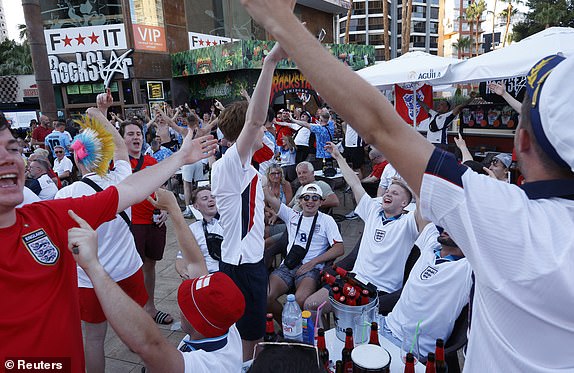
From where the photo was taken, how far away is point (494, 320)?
864 mm

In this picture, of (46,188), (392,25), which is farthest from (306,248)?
(392,25)

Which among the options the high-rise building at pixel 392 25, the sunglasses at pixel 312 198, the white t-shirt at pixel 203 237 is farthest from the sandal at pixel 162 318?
the high-rise building at pixel 392 25

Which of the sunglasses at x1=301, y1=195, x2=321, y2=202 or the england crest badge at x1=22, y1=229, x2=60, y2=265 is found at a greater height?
the england crest badge at x1=22, y1=229, x2=60, y2=265

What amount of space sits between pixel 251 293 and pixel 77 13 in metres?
21.9

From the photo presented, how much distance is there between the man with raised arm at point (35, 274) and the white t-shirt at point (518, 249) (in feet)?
5.00

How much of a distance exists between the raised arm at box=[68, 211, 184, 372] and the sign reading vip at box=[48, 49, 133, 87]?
2016 cm

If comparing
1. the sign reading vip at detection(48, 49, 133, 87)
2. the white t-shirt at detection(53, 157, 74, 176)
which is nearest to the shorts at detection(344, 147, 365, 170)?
the white t-shirt at detection(53, 157, 74, 176)

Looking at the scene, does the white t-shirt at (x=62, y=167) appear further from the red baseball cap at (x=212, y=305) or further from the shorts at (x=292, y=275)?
the red baseball cap at (x=212, y=305)

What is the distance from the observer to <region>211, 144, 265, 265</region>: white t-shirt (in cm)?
250

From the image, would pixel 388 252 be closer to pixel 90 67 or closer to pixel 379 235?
pixel 379 235

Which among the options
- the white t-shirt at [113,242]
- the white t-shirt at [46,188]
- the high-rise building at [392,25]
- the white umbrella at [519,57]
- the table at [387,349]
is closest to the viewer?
the table at [387,349]

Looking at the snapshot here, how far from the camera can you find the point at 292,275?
387 cm

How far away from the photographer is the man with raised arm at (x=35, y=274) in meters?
1.40

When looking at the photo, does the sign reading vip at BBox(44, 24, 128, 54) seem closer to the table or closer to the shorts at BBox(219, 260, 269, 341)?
the shorts at BBox(219, 260, 269, 341)
